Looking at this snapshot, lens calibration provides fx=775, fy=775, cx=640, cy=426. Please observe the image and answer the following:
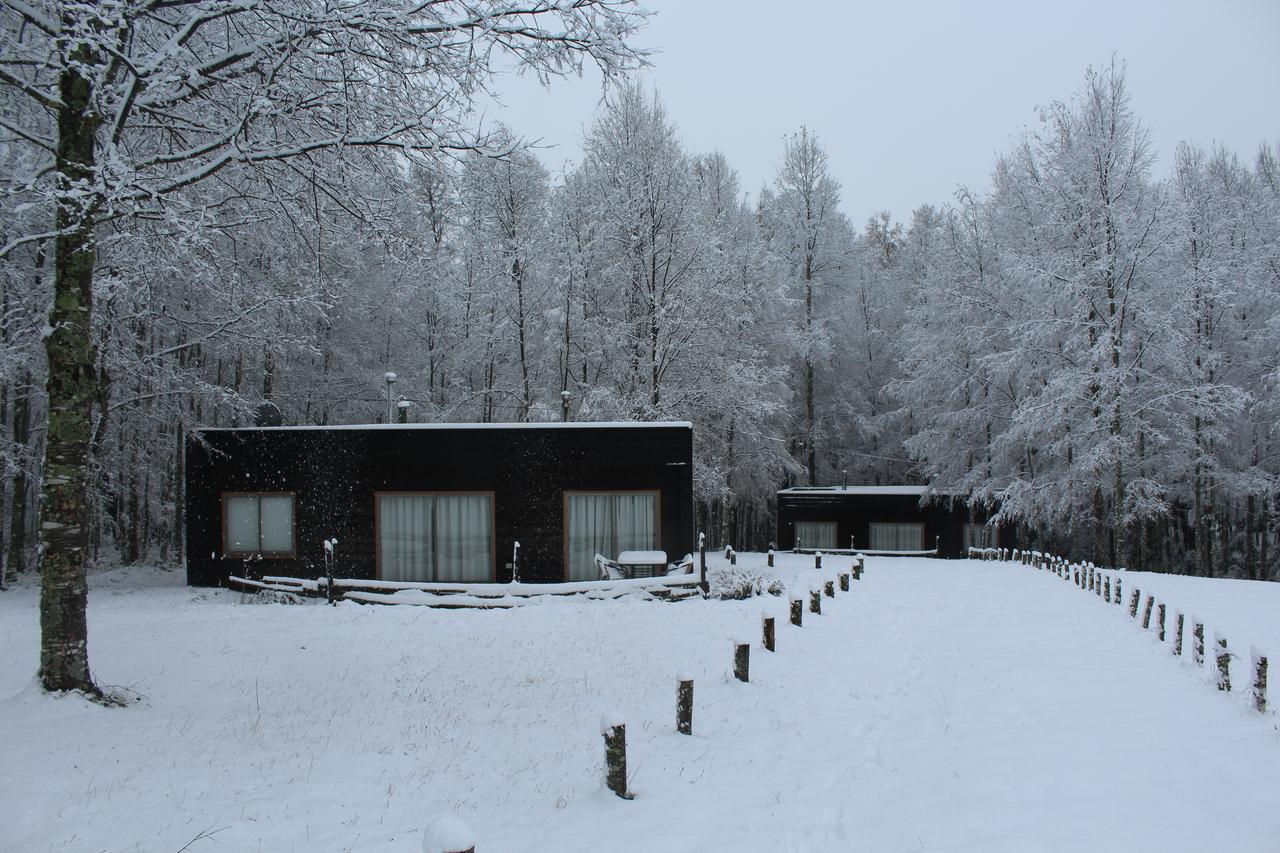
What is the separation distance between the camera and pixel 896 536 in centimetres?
3250

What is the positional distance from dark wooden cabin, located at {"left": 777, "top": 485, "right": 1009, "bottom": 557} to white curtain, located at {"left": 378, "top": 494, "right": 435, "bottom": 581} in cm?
1899

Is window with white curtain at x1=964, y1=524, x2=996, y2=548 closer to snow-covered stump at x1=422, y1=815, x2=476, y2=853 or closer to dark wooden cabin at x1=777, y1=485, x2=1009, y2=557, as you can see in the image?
dark wooden cabin at x1=777, y1=485, x2=1009, y2=557

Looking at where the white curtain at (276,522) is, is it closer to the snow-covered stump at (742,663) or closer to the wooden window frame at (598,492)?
the wooden window frame at (598,492)

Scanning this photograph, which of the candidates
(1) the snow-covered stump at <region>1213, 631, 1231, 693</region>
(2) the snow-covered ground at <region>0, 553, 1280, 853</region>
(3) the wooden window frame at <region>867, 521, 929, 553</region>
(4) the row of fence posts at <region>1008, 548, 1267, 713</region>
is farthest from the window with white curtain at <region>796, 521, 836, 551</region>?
(1) the snow-covered stump at <region>1213, 631, 1231, 693</region>

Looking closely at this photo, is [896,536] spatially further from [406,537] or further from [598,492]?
[406,537]

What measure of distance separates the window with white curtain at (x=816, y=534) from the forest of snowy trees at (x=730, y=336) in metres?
2.24

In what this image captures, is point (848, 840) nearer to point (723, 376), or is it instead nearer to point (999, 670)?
point (999, 670)

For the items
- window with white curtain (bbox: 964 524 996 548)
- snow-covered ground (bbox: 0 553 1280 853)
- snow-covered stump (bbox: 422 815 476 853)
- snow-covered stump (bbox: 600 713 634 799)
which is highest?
snow-covered stump (bbox: 422 815 476 853)

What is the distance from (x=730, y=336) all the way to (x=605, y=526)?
13.5 meters

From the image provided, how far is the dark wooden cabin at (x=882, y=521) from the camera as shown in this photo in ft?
106

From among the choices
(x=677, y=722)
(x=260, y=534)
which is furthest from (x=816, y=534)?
(x=677, y=722)

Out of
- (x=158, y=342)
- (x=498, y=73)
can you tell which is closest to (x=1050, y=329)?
(x=498, y=73)

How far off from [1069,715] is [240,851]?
26.1ft

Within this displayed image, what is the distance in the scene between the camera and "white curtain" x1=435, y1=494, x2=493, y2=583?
1795 centimetres
